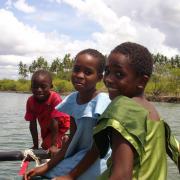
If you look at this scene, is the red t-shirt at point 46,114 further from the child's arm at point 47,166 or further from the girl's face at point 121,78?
the girl's face at point 121,78

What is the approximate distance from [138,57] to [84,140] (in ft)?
2.51

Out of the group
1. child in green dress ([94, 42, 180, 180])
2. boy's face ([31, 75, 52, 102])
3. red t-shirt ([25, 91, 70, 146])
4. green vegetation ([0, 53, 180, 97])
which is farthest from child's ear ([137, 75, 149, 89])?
green vegetation ([0, 53, 180, 97])

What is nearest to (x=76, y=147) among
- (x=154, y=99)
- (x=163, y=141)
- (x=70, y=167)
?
(x=70, y=167)

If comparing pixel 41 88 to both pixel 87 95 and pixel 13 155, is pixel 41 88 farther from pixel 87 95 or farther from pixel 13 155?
pixel 87 95

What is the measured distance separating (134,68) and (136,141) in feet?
1.06

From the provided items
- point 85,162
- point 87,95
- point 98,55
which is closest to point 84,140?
point 85,162

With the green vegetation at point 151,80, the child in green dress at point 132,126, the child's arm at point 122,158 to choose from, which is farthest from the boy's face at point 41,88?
the green vegetation at point 151,80

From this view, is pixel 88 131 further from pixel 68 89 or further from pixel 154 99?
pixel 68 89

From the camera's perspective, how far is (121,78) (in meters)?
1.67

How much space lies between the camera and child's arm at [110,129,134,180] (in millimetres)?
1499

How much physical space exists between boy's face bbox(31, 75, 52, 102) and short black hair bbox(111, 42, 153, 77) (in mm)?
2121

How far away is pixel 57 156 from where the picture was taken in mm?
2365

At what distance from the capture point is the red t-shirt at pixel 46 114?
3617mm

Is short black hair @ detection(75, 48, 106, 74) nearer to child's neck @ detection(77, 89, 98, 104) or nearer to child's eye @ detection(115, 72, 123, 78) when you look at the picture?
child's neck @ detection(77, 89, 98, 104)
